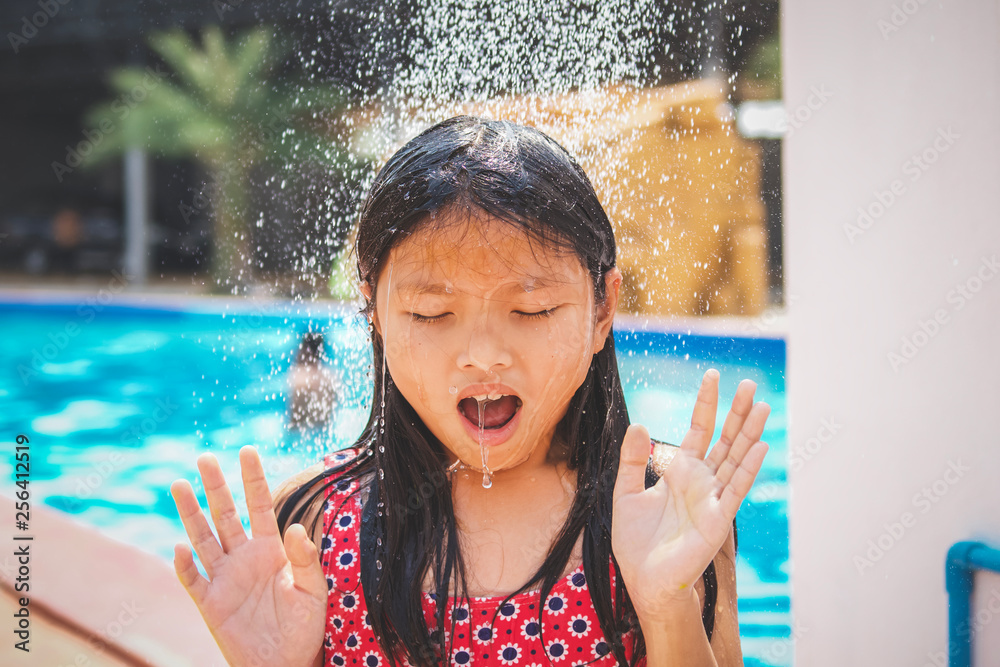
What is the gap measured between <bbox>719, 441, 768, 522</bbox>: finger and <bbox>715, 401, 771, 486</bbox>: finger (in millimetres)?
11

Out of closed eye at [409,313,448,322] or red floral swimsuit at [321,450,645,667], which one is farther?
red floral swimsuit at [321,450,645,667]

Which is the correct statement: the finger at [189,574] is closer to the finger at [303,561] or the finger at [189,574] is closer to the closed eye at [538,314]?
the finger at [303,561]

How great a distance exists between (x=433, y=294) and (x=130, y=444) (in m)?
6.84

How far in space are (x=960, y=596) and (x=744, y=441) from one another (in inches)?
44.4

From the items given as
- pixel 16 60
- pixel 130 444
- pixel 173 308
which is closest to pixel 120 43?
pixel 16 60

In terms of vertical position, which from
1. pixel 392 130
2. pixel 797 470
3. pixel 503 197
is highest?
pixel 392 130

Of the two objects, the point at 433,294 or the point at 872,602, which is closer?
the point at 433,294

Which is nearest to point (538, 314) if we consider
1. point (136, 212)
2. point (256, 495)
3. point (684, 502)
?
point (684, 502)

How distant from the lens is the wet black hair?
159 centimetres

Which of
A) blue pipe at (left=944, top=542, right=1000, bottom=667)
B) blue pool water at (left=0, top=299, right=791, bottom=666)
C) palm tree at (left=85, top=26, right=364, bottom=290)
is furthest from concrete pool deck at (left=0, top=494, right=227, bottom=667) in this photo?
palm tree at (left=85, top=26, right=364, bottom=290)

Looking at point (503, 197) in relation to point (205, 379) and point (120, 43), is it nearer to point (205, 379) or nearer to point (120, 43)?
point (205, 379)

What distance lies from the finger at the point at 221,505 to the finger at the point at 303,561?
104mm

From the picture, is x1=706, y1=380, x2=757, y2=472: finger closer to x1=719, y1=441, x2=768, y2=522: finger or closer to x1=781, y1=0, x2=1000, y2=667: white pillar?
x1=719, y1=441, x2=768, y2=522: finger

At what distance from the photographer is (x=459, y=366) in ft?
4.99
